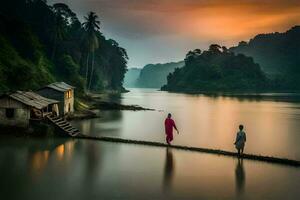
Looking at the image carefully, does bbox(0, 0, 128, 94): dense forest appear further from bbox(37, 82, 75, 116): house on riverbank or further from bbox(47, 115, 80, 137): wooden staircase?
bbox(47, 115, 80, 137): wooden staircase

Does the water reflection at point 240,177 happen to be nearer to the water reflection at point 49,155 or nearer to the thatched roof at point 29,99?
the water reflection at point 49,155

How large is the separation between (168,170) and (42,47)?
258 feet

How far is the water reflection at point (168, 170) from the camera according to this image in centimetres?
1898

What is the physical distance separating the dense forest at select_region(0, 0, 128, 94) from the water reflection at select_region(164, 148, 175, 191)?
30294 mm

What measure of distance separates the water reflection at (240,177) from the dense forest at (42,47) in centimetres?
3542

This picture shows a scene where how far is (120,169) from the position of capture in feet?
72.7

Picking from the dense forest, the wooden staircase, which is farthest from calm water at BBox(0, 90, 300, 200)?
the dense forest

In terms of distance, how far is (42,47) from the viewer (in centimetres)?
9362

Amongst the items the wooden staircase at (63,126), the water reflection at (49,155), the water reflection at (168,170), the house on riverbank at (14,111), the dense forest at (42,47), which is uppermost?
the dense forest at (42,47)

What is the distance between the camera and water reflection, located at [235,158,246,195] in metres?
18.4

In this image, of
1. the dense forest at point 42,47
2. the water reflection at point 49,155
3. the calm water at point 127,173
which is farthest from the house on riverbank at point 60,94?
the water reflection at point 49,155

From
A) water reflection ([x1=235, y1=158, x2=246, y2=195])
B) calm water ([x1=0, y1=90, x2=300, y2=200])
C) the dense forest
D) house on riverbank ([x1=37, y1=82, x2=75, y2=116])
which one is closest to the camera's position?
calm water ([x1=0, y1=90, x2=300, y2=200])

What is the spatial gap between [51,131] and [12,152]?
846 centimetres

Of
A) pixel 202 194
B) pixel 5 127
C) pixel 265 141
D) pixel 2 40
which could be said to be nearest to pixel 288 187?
pixel 202 194
